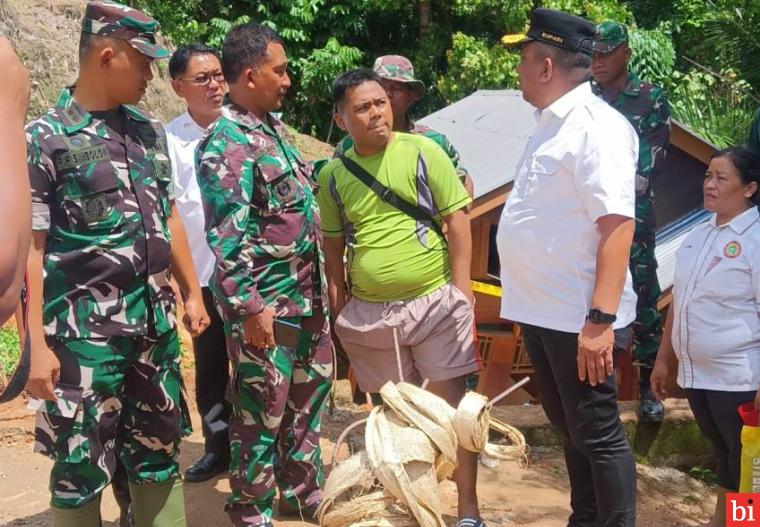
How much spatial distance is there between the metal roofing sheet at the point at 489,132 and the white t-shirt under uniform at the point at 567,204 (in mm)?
2696

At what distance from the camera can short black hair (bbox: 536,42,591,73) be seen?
343 centimetres

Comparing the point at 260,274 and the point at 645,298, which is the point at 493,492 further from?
the point at 260,274

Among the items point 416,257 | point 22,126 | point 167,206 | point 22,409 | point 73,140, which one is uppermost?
point 22,126

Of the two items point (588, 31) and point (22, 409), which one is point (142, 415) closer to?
point (588, 31)

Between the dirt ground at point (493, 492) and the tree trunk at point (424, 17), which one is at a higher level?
the tree trunk at point (424, 17)

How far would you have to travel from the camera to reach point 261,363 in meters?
3.75

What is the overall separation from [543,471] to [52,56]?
6.21 metres

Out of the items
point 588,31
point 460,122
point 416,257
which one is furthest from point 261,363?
point 460,122

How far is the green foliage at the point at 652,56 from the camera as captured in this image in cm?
1306

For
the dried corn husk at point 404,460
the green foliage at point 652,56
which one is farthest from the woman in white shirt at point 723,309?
the green foliage at point 652,56

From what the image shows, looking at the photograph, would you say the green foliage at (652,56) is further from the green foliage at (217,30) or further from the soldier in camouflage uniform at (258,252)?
the soldier in camouflage uniform at (258,252)

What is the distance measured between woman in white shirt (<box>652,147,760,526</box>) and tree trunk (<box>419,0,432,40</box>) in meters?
11.0

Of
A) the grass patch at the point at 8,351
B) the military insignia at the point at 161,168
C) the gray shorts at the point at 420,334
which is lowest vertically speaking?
the grass patch at the point at 8,351

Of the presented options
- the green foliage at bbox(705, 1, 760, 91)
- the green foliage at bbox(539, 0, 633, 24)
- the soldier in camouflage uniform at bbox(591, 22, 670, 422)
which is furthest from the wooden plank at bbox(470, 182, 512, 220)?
the green foliage at bbox(539, 0, 633, 24)
